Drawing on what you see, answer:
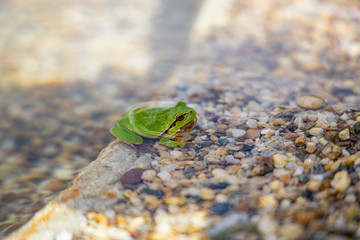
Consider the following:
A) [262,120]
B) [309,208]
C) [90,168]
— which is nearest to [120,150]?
[90,168]

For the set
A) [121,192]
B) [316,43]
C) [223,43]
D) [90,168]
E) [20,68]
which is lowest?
[121,192]

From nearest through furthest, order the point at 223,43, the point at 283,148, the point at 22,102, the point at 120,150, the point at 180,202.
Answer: the point at 180,202 → the point at 283,148 → the point at 120,150 → the point at 22,102 → the point at 223,43

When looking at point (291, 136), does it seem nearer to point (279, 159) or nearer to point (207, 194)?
point (279, 159)

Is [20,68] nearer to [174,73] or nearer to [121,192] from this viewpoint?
[174,73]

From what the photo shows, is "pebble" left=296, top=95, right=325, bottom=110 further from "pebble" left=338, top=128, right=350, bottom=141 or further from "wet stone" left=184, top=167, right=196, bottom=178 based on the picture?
"wet stone" left=184, top=167, right=196, bottom=178

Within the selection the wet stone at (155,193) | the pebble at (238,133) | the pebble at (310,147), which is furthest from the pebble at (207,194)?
the pebble at (310,147)

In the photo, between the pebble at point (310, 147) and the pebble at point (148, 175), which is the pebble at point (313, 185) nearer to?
the pebble at point (310, 147)

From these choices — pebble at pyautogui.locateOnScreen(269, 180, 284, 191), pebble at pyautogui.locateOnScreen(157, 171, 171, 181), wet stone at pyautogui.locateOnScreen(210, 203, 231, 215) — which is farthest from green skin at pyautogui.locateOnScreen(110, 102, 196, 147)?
pebble at pyautogui.locateOnScreen(269, 180, 284, 191)

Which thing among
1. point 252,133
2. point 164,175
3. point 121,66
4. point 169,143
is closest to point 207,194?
point 164,175
